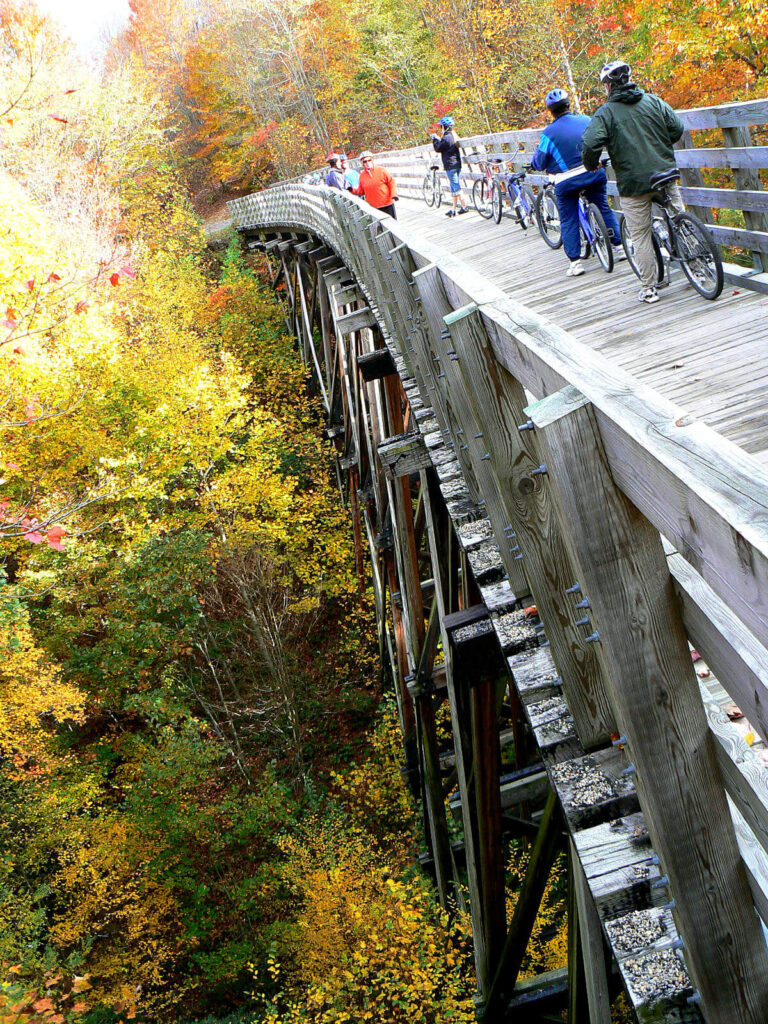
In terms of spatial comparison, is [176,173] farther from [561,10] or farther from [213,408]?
[213,408]

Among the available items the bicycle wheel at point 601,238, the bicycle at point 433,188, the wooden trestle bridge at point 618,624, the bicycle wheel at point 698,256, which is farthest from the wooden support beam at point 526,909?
the bicycle at point 433,188

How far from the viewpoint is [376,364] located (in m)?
7.80

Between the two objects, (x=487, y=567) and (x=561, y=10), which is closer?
(x=487, y=567)

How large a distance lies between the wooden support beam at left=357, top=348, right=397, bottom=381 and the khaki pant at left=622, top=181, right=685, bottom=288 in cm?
244

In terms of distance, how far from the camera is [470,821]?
14.5ft

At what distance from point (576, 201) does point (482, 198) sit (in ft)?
18.9

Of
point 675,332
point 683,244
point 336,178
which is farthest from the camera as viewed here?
point 336,178

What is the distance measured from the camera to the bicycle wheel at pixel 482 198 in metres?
12.2

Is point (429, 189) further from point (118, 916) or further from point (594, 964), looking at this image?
point (594, 964)

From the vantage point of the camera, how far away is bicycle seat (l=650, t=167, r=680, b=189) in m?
5.57

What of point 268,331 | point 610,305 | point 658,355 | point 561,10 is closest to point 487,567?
point 658,355

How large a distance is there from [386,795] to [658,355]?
406 inches

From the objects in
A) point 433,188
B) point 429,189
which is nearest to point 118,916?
point 433,188

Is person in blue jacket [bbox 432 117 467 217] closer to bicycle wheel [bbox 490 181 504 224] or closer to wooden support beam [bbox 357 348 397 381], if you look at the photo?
bicycle wheel [bbox 490 181 504 224]
